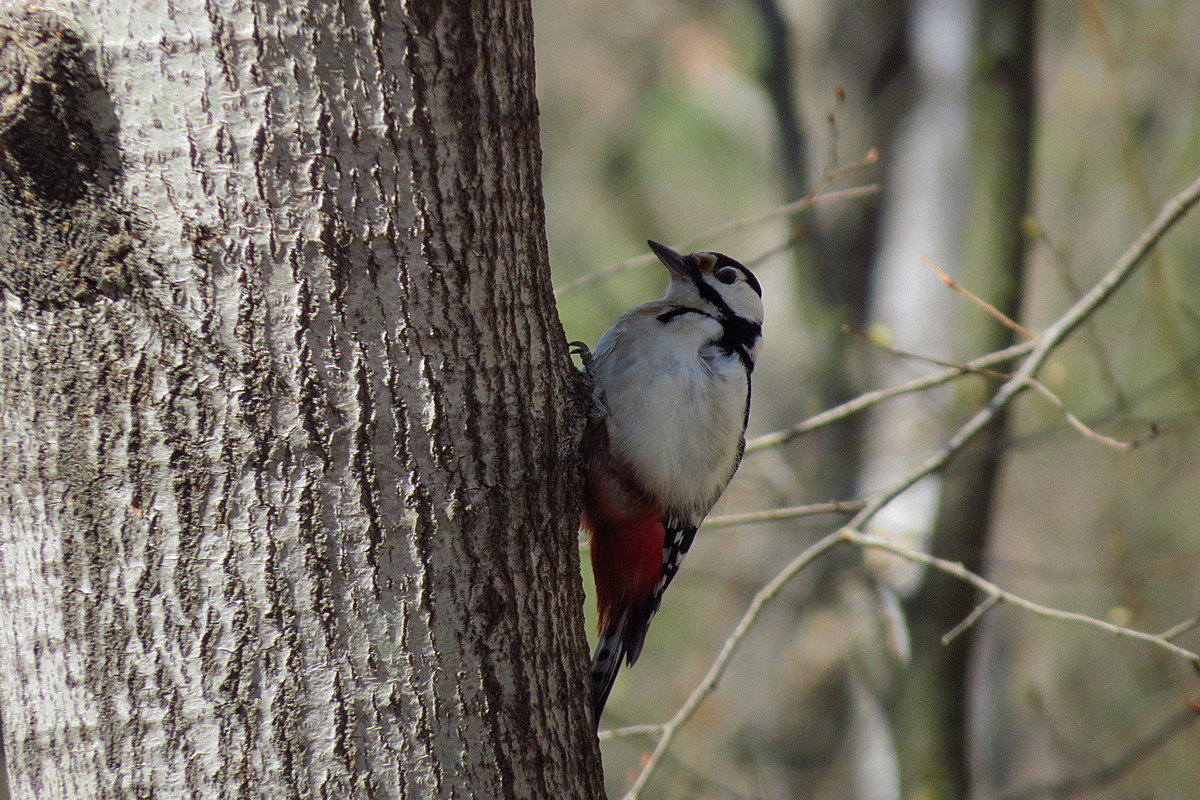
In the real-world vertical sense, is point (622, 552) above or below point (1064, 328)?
below

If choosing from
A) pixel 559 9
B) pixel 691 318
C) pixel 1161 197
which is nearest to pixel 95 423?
pixel 691 318

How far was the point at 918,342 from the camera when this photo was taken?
215 inches

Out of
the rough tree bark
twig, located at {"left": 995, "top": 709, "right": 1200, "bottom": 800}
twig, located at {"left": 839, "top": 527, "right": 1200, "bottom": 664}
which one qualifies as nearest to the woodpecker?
twig, located at {"left": 839, "top": 527, "right": 1200, "bottom": 664}

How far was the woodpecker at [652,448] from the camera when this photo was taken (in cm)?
309

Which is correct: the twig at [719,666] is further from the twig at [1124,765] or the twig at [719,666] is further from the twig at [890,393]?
the twig at [1124,765]

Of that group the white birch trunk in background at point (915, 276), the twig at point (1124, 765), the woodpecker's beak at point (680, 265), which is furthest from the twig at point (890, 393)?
the white birch trunk in background at point (915, 276)

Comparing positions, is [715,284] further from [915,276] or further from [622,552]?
[915,276]

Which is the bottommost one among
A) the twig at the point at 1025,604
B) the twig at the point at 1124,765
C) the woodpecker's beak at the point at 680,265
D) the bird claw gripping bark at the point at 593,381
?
the twig at the point at 1124,765

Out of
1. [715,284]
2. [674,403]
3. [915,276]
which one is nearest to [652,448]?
[674,403]

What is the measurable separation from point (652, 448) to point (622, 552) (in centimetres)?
36

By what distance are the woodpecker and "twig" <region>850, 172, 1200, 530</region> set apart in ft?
1.66

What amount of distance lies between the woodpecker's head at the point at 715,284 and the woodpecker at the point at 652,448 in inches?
2.2

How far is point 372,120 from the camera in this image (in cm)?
160

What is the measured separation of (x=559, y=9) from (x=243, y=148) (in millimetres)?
8782
